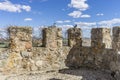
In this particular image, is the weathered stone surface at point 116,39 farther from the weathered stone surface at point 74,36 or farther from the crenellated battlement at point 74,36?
the weathered stone surface at point 74,36

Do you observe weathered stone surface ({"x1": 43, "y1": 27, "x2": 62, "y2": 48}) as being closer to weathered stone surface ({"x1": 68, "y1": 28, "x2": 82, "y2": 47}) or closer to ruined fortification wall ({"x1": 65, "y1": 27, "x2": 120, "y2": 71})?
weathered stone surface ({"x1": 68, "y1": 28, "x2": 82, "y2": 47})

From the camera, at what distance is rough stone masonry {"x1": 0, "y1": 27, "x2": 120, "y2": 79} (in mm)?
8750

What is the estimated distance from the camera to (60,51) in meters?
9.63

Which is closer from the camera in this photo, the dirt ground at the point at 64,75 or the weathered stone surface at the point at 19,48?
the dirt ground at the point at 64,75

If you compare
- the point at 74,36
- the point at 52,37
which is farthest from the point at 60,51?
the point at 74,36

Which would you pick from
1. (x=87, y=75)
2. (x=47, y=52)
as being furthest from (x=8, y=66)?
(x=87, y=75)

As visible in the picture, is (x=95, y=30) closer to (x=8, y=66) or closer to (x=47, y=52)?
(x=47, y=52)

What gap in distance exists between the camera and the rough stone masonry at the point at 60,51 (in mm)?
8750

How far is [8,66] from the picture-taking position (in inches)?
338

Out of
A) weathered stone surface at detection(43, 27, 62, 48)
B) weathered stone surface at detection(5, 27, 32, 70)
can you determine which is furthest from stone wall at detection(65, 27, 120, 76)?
weathered stone surface at detection(5, 27, 32, 70)

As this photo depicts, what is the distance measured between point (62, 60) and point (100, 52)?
1.66 metres

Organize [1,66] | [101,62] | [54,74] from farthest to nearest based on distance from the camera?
[101,62]
[54,74]
[1,66]

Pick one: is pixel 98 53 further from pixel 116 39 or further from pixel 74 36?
pixel 74 36

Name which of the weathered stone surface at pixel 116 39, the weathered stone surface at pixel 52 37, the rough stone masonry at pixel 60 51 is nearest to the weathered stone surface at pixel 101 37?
the rough stone masonry at pixel 60 51
